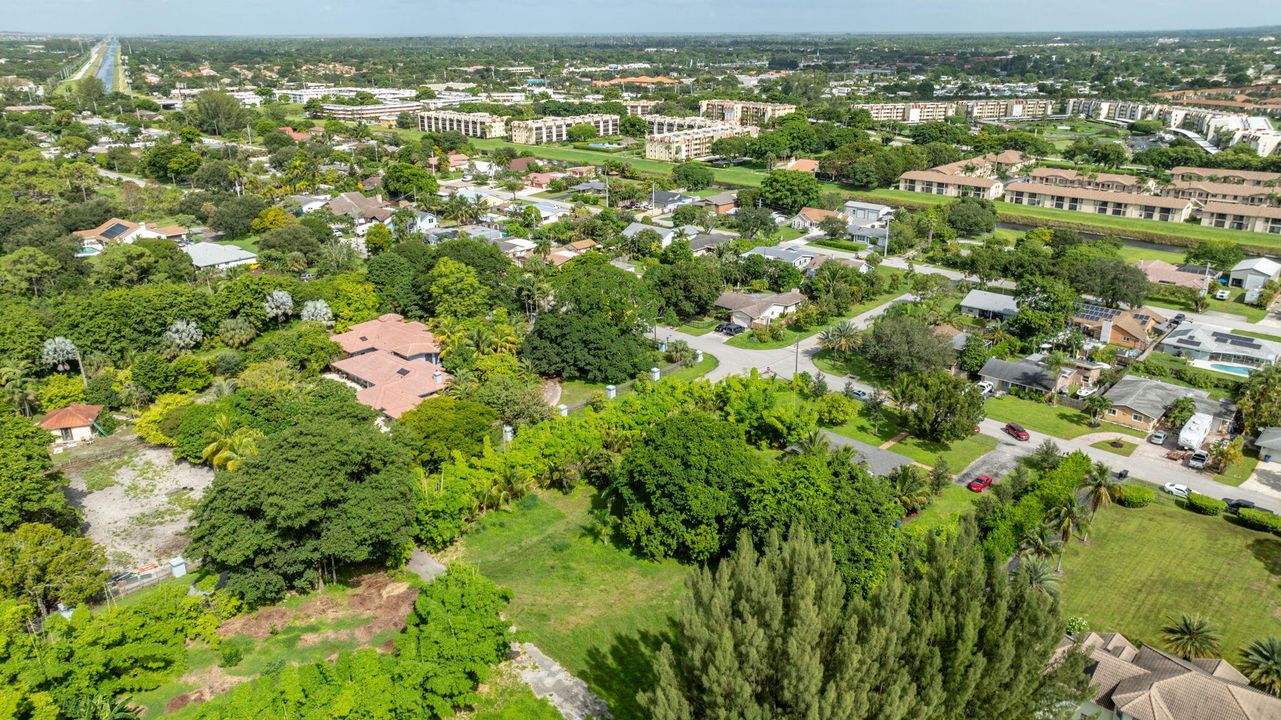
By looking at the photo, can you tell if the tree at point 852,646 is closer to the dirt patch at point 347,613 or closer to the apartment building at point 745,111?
the dirt patch at point 347,613

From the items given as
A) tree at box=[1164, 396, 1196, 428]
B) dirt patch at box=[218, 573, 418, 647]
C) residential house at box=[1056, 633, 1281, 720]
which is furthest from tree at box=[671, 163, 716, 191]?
residential house at box=[1056, 633, 1281, 720]

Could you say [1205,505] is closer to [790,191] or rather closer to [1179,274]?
[1179,274]

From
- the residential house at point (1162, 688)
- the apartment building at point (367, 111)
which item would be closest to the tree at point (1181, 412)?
the residential house at point (1162, 688)

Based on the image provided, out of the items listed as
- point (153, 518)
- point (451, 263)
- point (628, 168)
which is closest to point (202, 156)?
point (628, 168)

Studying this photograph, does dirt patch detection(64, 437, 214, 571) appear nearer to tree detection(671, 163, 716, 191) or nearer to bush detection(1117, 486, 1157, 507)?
bush detection(1117, 486, 1157, 507)

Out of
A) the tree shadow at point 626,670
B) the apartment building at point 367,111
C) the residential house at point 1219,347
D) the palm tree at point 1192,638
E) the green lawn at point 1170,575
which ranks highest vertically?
the apartment building at point 367,111

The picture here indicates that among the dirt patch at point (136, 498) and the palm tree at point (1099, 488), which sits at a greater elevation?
the palm tree at point (1099, 488)

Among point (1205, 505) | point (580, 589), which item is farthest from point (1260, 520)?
point (580, 589)
